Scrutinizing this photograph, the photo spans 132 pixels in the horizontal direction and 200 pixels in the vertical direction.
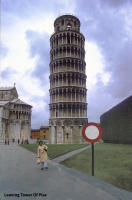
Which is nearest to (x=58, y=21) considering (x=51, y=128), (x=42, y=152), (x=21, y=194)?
(x=51, y=128)

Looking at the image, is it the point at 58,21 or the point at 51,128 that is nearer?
the point at 51,128

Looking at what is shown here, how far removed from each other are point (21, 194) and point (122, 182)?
448 centimetres

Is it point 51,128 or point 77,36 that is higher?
point 77,36

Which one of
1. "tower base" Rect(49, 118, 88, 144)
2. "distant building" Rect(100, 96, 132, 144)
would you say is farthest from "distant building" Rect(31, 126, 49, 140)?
"distant building" Rect(100, 96, 132, 144)

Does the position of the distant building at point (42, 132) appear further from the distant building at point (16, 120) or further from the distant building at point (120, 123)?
the distant building at point (120, 123)

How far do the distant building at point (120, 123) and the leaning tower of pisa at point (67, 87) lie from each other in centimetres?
3021

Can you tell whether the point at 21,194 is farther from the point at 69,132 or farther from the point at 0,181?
the point at 69,132

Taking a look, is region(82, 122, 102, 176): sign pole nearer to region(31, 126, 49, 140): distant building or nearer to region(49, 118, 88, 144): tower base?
region(49, 118, 88, 144): tower base

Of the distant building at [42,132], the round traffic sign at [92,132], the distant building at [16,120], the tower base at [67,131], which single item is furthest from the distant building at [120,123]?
the distant building at [42,132]

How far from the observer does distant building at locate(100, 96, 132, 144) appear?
69.4 feet

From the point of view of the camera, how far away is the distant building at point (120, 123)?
69.4 ft

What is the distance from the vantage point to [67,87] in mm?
60750

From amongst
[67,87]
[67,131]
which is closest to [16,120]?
[67,131]

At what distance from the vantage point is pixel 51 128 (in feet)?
204
